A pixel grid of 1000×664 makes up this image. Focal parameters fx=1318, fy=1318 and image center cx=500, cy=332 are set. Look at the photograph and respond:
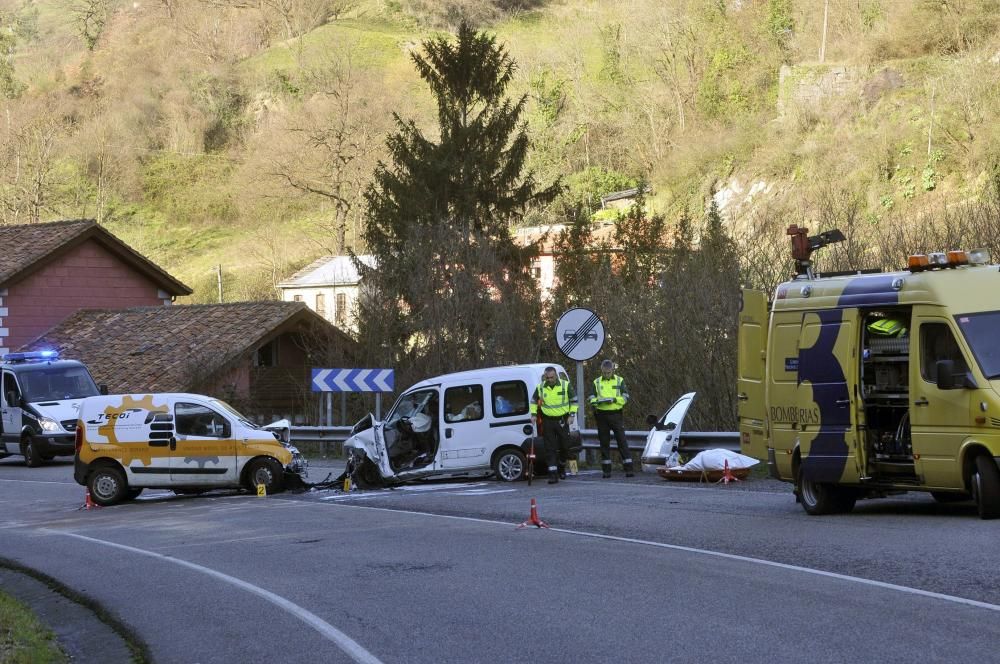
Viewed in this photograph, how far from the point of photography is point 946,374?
514 inches

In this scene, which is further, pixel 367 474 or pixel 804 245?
pixel 367 474

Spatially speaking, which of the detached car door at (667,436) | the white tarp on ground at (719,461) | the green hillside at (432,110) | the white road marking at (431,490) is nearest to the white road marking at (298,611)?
the white road marking at (431,490)

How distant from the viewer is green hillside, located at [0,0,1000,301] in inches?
1880

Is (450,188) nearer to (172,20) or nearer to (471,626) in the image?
(471,626)

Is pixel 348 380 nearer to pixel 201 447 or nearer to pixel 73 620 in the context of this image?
pixel 201 447

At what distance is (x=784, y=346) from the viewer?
49.7 feet

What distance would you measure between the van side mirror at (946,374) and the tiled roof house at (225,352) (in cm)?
2576

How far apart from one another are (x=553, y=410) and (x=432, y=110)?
260 ft

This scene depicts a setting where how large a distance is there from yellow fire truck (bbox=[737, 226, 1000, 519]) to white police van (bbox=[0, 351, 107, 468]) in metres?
21.9

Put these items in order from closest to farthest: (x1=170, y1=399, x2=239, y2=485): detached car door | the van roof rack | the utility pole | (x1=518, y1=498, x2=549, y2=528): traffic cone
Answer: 1. (x1=518, y1=498, x2=549, y2=528): traffic cone
2. the van roof rack
3. (x1=170, y1=399, x2=239, y2=485): detached car door
4. the utility pole

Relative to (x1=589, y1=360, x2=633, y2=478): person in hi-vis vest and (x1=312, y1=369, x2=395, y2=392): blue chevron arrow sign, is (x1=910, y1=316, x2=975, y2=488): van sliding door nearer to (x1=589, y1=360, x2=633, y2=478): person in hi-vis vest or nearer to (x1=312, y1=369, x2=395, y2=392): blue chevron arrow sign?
(x1=589, y1=360, x2=633, y2=478): person in hi-vis vest

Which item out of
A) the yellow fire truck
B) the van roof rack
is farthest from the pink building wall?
the yellow fire truck

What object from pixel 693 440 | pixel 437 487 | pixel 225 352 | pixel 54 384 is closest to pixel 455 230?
pixel 225 352

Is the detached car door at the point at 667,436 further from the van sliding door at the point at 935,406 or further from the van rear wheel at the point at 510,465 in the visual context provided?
the van sliding door at the point at 935,406
